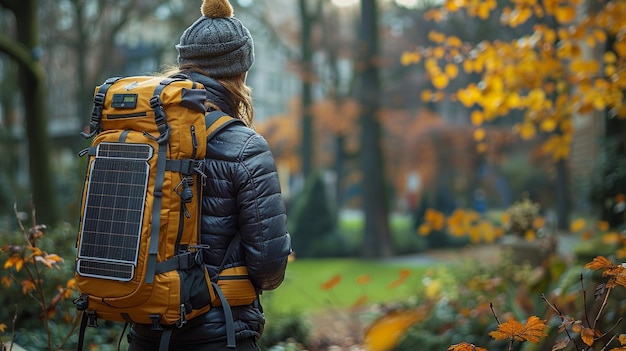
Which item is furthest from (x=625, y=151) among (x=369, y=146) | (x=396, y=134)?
(x=396, y=134)

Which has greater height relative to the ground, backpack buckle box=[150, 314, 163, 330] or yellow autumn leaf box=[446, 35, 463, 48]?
yellow autumn leaf box=[446, 35, 463, 48]

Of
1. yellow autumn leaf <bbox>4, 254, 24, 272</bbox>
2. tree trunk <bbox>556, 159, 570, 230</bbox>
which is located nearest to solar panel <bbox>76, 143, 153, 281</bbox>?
yellow autumn leaf <bbox>4, 254, 24, 272</bbox>

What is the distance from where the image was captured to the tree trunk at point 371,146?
20500 millimetres

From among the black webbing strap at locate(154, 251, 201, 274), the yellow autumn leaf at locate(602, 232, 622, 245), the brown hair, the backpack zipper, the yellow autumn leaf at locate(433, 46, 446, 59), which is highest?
the yellow autumn leaf at locate(433, 46, 446, 59)

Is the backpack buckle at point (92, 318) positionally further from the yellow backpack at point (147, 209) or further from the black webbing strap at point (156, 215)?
the black webbing strap at point (156, 215)

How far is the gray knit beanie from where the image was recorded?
2832mm

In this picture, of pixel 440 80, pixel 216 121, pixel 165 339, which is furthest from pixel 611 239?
pixel 165 339

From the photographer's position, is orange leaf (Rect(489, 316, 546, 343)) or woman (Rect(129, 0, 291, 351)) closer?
woman (Rect(129, 0, 291, 351))

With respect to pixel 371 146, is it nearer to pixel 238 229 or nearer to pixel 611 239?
pixel 611 239

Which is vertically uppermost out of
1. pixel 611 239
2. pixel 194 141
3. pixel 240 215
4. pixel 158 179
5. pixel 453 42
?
pixel 453 42

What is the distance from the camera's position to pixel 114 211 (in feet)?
8.36

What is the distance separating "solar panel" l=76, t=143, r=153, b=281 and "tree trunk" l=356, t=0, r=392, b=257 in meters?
18.0

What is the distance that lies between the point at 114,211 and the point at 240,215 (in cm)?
43

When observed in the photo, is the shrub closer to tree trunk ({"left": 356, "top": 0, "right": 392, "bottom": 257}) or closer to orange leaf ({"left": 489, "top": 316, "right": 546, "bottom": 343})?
tree trunk ({"left": 356, "top": 0, "right": 392, "bottom": 257})
